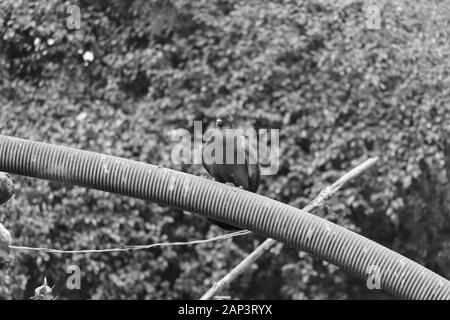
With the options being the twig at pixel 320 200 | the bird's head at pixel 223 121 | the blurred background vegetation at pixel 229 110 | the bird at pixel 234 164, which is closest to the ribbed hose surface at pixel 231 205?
the twig at pixel 320 200

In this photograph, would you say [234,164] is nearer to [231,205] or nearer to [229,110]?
[231,205]

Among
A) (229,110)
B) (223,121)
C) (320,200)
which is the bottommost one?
(229,110)

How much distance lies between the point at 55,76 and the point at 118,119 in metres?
0.67

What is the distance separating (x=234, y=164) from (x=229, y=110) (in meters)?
2.06

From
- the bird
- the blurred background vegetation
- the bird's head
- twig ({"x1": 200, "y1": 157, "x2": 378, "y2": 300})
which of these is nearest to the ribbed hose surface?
twig ({"x1": 200, "y1": 157, "x2": 378, "y2": 300})

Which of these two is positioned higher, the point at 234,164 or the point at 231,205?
the point at 231,205

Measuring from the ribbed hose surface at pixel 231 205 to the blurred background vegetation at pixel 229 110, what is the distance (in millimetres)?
3095

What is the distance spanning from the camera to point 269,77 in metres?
7.29

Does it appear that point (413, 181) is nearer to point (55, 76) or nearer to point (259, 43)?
point (259, 43)

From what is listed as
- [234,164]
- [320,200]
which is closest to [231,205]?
[320,200]

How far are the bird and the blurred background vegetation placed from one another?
1753 millimetres

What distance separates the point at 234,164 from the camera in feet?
16.8
